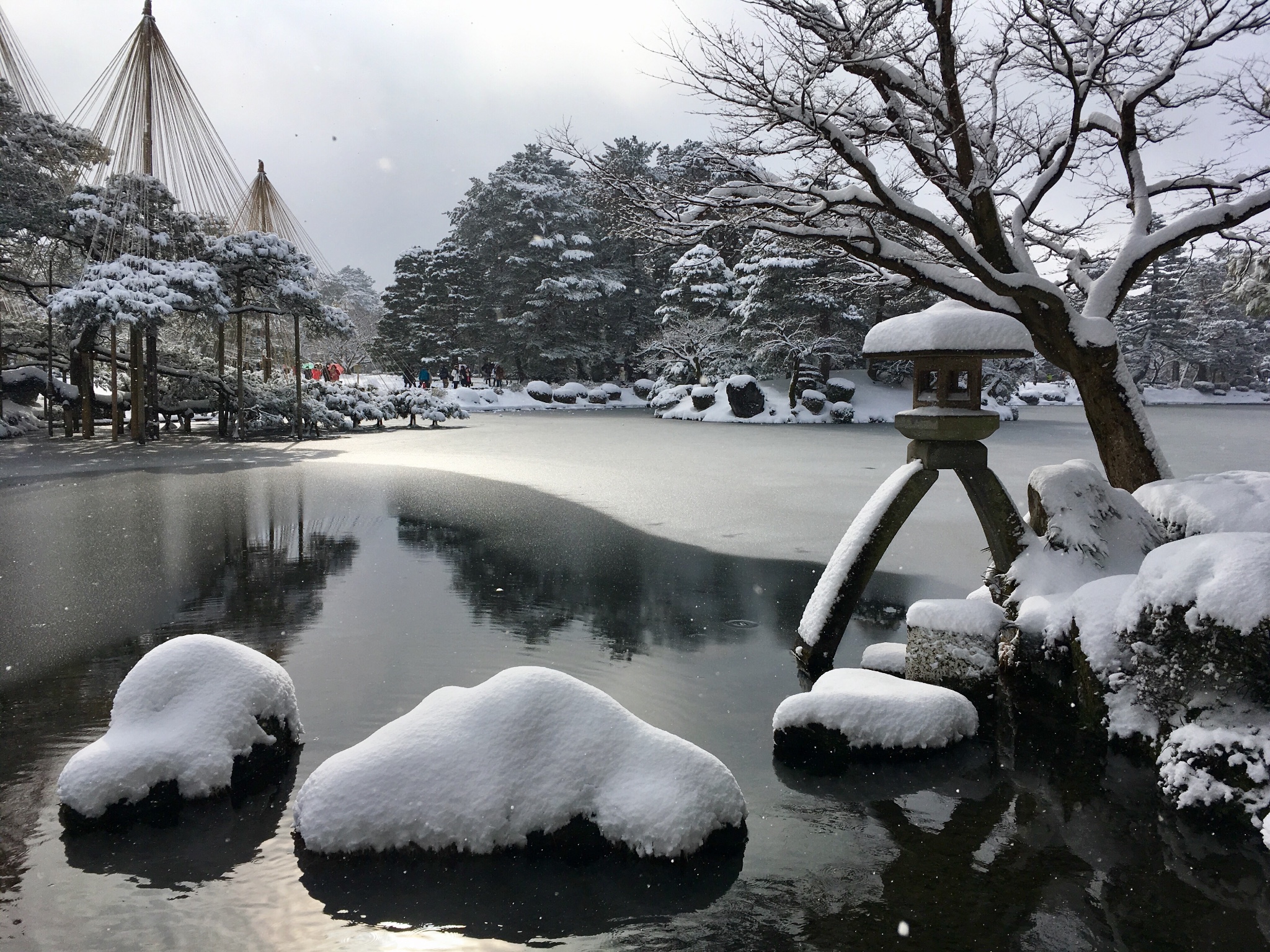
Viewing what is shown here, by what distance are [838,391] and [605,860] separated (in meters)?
30.3

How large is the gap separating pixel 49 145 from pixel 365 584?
19014 millimetres

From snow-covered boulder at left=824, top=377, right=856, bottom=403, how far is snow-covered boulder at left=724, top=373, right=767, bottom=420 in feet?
9.93

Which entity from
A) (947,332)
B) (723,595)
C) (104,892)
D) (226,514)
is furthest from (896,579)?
(226,514)

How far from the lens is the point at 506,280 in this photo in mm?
44562

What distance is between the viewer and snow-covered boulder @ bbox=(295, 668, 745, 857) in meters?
3.37

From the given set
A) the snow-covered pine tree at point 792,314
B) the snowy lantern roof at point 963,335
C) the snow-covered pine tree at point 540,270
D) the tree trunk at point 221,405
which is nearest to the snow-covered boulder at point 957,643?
the snowy lantern roof at point 963,335

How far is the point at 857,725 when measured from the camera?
4.43 meters

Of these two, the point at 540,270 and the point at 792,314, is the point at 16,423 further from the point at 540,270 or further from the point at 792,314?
the point at 540,270

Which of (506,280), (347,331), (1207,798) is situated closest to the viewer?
(1207,798)

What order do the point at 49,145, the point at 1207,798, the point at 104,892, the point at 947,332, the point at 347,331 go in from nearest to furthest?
the point at 104,892 → the point at 1207,798 → the point at 947,332 → the point at 49,145 → the point at 347,331

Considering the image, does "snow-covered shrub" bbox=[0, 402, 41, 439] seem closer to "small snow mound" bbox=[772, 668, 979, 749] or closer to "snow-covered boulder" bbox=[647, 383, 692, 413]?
"snow-covered boulder" bbox=[647, 383, 692, 413]

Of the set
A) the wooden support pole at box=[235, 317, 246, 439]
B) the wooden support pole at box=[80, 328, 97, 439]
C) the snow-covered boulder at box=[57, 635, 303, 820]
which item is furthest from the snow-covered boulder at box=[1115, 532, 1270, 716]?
the wooden support pole at box=[80, 328, 97, 439]

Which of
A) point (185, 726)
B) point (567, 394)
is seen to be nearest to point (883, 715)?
point (185, 726)

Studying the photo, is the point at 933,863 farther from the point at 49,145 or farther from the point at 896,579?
the point at 49,145
